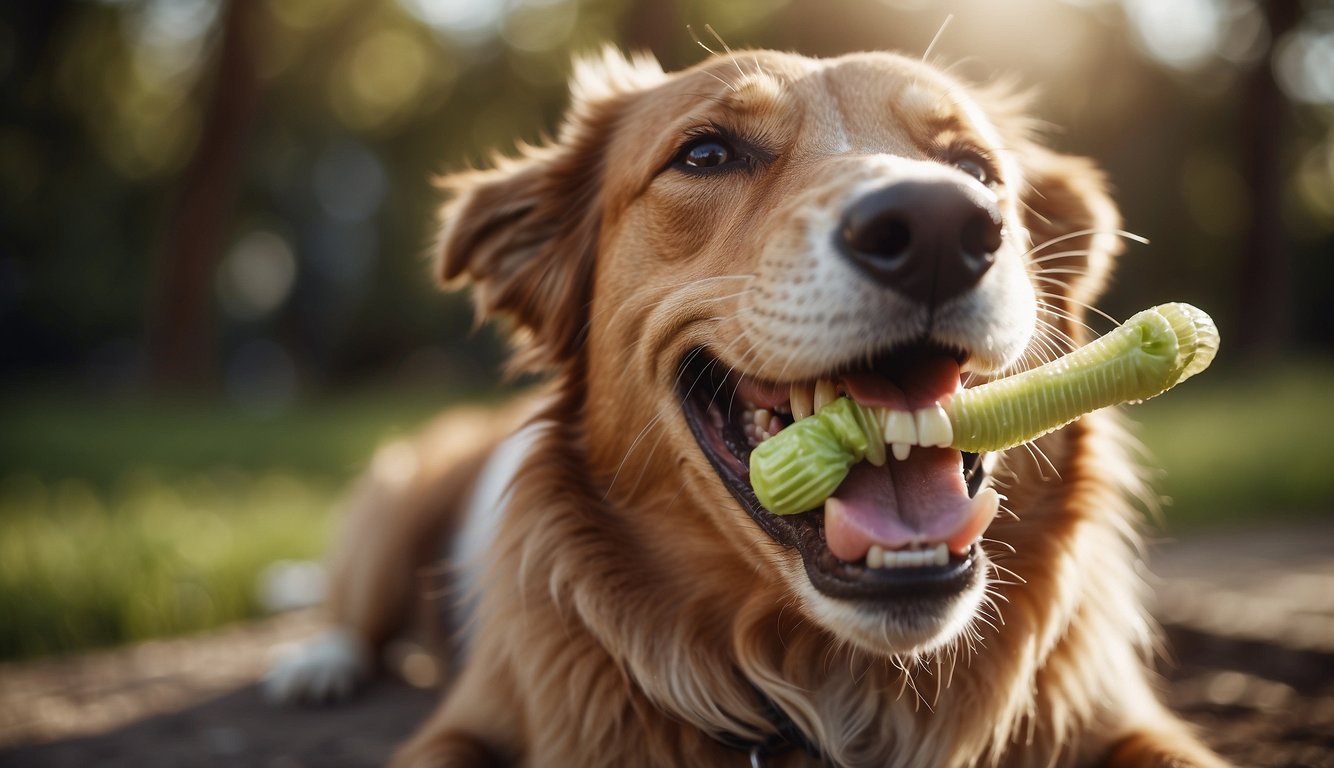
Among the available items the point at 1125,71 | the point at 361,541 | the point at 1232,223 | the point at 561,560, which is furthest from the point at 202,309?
the point at 1232,223

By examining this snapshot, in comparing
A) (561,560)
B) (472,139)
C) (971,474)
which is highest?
(472,139)

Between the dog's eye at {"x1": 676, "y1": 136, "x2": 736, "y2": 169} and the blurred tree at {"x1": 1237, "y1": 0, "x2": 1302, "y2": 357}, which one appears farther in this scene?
the blurred tree at {"x1": 1237, "y1": 0, "x2": 1302, "y2": 357}

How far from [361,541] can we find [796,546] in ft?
9.37

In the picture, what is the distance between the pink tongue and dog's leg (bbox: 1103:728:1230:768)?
89 centimetres

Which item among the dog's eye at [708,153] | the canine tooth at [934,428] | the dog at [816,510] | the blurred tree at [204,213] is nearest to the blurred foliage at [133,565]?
the dog at [816,510]

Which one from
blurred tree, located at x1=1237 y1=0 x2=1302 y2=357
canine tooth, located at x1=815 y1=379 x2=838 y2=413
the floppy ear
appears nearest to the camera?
canine tooth, located at x1=815 y1=379 x2=838 y2=413

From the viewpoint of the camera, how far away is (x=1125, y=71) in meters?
20.6

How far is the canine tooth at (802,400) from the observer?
231 centimetres

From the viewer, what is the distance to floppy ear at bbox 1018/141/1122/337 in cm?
311

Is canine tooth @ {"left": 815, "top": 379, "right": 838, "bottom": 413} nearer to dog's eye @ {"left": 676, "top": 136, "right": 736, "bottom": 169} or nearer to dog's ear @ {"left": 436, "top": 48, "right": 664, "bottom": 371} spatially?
dog's eye @ {"left": 676, "top": 136, "right": 736, "bottom": 169}

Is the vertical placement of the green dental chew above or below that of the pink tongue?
above

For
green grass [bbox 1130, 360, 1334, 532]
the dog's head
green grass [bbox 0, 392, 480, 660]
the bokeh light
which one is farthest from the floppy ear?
the bokeh light

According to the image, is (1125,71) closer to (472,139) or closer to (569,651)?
(472,139)

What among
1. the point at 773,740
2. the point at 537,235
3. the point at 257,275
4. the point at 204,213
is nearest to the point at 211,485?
the point at 204,213
